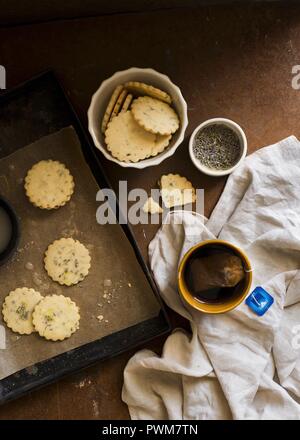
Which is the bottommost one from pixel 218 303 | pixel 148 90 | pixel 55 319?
pixel 55 319

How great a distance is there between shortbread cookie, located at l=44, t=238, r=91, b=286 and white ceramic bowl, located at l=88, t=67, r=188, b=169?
197 millimetres

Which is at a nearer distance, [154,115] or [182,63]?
[154,115]

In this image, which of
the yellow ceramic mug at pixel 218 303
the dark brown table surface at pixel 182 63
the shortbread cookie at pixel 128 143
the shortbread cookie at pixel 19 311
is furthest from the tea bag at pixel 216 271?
the shortbread cookie at pixel 19 311

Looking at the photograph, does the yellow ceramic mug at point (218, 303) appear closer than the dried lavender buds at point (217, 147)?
Yes

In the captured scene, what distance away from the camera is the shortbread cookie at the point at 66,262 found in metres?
1.18

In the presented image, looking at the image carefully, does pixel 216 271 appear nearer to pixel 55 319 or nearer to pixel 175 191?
pixel 175 191

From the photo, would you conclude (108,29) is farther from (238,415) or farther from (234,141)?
(238,415)

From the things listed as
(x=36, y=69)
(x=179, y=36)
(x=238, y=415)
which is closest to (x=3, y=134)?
(x=36, y=69)

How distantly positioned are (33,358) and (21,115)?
0.48 m

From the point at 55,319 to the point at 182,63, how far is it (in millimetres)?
578

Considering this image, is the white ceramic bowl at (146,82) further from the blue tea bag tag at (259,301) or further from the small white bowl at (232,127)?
the blue tea bag tag at (259,301)

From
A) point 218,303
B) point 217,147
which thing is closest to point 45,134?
point 217,147

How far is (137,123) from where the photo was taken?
Result: 1152mm

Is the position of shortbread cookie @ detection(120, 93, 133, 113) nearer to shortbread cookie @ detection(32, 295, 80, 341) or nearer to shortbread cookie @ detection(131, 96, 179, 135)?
shortbread cookie @ detection(131, 96, 179, 135)
